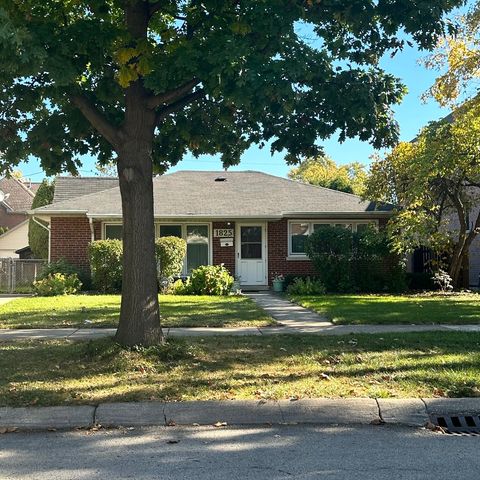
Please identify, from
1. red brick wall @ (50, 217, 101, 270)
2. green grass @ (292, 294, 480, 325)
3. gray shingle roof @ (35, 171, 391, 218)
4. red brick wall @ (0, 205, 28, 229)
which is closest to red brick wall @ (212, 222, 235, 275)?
gray shingle roof @ (35, 171, 391, 218)

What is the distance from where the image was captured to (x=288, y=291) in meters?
18.1

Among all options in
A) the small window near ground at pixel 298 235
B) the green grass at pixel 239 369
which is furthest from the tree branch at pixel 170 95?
the small window near ground at pixel 298 235

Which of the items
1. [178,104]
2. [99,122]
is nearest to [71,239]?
[99,122]

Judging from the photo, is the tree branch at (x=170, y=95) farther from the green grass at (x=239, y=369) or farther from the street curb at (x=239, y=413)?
the street curb at (x=239, y=413)

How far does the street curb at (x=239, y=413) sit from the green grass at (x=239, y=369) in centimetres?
22

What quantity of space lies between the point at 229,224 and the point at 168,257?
10.6 feet

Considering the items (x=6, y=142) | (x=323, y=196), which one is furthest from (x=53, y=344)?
(x=323, y=196)

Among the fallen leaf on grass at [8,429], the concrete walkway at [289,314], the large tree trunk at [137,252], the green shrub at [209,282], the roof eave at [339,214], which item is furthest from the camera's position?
the roof eave at [339,214]

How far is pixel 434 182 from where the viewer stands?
18078 mm

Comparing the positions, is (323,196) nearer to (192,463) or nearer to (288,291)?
(288,291)

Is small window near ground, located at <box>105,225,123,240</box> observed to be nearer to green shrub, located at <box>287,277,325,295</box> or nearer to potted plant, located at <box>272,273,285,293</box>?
potted plant, located at <box>272,273,285,293</box>

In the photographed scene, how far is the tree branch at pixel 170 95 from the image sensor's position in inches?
305

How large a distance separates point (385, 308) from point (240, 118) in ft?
21.1

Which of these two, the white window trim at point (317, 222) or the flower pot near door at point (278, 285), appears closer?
the flower pot near door at point (278, 285)
